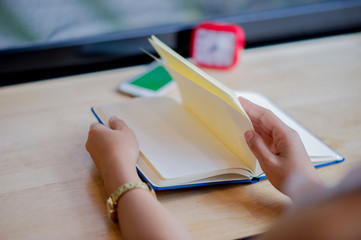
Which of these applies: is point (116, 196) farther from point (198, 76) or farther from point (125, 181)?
point (198, 76)

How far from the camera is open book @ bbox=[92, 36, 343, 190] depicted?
2.25ft

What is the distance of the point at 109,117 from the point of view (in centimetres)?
83

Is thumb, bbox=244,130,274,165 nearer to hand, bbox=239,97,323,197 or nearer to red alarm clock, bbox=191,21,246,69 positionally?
hand, bbox=239,97,323,197

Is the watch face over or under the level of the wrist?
over

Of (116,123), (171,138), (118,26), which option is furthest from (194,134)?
(118,26)

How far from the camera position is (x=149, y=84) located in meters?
1.04

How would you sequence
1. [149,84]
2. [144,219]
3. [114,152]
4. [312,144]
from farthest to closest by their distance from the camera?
[149,84], [312,144], [114,152], [144,219]

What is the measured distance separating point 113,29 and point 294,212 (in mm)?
945

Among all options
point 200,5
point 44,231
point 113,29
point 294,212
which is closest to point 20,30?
point 113,29

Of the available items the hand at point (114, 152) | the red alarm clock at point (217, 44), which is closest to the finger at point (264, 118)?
the hand at point (114, 152)

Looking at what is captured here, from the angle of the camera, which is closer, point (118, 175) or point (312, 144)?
point (118, 175)

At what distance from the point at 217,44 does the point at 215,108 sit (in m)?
0.44

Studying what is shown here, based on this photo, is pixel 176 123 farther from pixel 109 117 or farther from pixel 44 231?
pixel 44 231

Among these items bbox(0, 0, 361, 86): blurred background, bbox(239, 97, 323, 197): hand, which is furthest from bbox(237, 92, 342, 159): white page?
bbox(0, 0, 361, 86): blurred background
